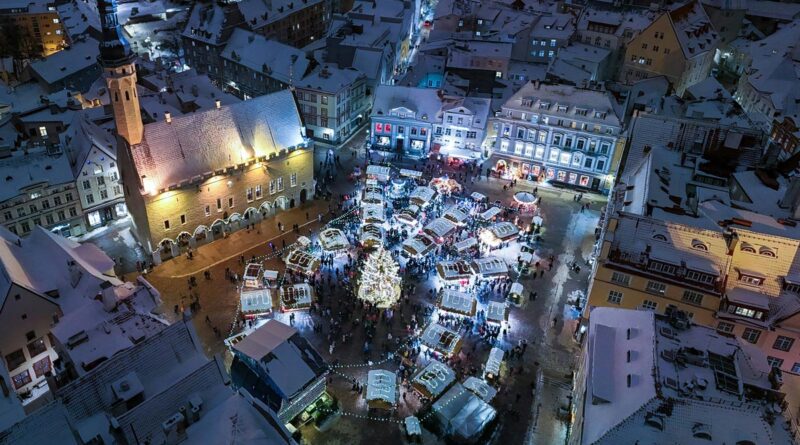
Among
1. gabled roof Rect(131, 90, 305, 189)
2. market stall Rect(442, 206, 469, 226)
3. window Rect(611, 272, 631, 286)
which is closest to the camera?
window Rect(611, 272, 631, 286)

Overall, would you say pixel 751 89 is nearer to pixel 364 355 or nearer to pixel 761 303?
pixel 761 303

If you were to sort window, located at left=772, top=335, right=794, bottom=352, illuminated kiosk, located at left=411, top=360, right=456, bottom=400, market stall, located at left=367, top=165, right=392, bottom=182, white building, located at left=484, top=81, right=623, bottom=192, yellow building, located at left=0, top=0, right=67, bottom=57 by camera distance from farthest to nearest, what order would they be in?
yellow building, located at left=0, top=0, right=67, bottom=57 < white building, located at left=484, top=81, right=623, bottom=192 < market stall, located at left=367, top=165, right=392, bottom=182 < illuminated kiosk, located at left=411, top=360, right=456, bottom=400 < window, located at left=772, top=335, right=794, bottom=352

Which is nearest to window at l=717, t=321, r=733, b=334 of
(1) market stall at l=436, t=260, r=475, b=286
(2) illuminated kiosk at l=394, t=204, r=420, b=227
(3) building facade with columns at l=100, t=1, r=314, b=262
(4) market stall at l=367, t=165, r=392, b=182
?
(1) market stall at l=436, t=260, r=475, b=286

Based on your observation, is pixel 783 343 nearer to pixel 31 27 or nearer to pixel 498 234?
pixel 498 234

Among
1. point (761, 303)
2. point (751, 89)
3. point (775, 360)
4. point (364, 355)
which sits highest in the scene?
point (751, 89)

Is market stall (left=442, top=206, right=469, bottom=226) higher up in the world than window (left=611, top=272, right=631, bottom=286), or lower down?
lower down

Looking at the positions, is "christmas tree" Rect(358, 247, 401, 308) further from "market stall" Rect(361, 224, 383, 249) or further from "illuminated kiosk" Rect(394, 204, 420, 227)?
"illuminated kiosk" Rect(394, 204, 420, 227)

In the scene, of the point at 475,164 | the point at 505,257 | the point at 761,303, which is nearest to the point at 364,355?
the point at 505,257
